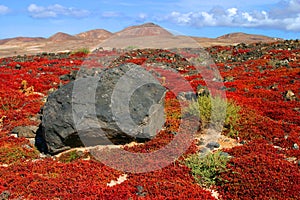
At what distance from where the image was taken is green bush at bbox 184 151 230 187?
9.99 m

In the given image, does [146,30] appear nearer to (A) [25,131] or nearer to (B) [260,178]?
(A) [25,131]

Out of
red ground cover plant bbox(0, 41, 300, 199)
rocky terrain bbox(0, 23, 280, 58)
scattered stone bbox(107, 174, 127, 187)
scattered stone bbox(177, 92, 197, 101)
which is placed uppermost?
rocky terrain bbox(0, 23, 280, 58)

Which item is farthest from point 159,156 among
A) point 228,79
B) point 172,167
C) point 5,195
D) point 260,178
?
point 228,79

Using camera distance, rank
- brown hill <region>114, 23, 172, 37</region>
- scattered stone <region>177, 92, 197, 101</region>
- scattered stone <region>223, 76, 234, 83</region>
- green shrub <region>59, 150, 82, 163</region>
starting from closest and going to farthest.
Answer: green shrub <region>59, 150, 82, 163</region>
scattered stone <region>177, 92, 197, 101</region>
scattered stone <region>223, 76, 234, 83</region>
brown hill <region>114, 23, 172, 37</region>

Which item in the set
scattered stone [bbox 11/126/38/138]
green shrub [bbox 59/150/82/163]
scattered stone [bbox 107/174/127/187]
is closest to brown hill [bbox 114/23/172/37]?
scattered stone [bbox 11/126/38/138]

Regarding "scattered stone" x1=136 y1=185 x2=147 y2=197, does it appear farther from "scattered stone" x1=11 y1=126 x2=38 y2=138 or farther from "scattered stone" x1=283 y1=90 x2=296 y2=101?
"scattered stone" x1=283 y1=90 x2=296 y2=101

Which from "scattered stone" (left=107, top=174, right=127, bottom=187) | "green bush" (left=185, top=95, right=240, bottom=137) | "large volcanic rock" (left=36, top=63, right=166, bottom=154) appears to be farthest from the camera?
"green bush" (left=185, top=95, right=240, bottom=137)

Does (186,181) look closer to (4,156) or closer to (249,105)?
(4,156)

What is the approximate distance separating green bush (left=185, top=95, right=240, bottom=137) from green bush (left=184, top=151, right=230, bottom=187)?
2.98 meters

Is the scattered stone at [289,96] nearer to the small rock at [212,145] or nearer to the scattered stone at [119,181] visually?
the small rock at [212,145]

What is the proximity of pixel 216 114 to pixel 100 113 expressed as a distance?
17.6 ft

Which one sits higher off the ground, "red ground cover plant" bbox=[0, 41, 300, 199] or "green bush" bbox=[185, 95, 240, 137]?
"green bush" bbox=[185, 95, 240, 137]

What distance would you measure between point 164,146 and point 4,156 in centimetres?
614

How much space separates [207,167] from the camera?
10.4m
